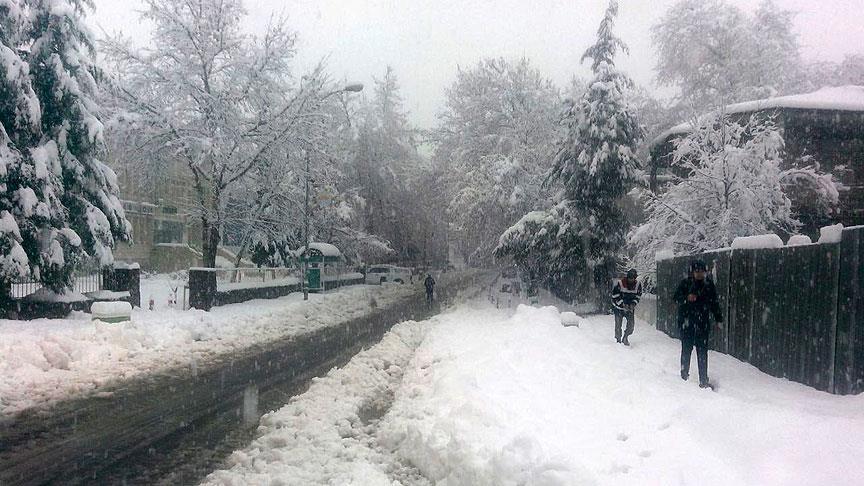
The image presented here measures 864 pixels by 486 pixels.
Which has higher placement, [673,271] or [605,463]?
[673,271]

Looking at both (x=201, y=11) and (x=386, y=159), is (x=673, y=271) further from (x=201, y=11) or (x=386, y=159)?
(x=386, y=159)

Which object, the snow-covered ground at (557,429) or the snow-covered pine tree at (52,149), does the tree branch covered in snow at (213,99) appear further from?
the snow-covered ground at (557,429)

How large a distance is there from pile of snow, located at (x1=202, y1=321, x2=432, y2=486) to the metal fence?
5.09m

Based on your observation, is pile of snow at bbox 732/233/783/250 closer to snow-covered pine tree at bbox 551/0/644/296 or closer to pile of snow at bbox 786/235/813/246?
pile of snow at bbox 786/235/813/246

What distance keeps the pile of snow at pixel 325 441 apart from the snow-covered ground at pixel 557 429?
0.02 m

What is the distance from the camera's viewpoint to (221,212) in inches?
953

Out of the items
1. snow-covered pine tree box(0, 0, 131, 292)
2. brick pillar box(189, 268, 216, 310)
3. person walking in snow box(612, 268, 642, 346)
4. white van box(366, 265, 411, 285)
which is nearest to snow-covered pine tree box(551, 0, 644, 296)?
person walking in snow box(612, 268, 642, 346)

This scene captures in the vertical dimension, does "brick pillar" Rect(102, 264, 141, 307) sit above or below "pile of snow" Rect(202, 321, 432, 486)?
above

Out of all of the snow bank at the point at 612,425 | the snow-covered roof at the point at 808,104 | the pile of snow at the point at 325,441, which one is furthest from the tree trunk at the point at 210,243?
the snow-covered roof at the point at 808,104

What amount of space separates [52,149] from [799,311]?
58.8 feet

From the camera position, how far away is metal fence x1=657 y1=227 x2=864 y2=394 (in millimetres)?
6422

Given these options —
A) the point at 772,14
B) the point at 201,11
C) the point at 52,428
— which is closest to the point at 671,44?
the point at 772,14

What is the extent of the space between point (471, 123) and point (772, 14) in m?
21.5

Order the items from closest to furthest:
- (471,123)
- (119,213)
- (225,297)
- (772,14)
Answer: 1. (119,213)
2. (225,297)
3. (471,123)
4. (772,14)
